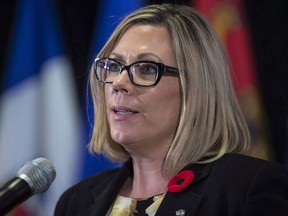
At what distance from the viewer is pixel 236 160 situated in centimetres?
134

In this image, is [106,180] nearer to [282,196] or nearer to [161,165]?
[161,165]

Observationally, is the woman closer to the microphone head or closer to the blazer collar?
the blazer collar

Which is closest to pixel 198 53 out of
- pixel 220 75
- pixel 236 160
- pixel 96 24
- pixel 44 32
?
pixel 220 75

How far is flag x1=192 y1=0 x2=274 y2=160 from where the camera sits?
180 cm

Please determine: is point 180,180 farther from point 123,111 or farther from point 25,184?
point 25,184

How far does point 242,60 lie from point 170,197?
718 millimetres

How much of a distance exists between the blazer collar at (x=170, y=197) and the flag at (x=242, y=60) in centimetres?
48

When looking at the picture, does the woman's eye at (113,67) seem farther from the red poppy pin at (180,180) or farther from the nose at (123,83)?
the red poppy pin at (180,180)

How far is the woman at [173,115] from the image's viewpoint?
134 centimetres

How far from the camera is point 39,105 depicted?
2.11m

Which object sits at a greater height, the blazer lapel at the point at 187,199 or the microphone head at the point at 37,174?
the microphone head at the point at 37,174

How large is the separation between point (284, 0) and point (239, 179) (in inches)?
30.8

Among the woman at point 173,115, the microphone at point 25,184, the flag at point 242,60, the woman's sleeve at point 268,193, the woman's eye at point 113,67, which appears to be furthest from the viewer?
the flag at point 242,60

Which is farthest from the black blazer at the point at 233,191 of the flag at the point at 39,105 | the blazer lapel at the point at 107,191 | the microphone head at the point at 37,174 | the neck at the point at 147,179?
the flag at the point at 39,105
